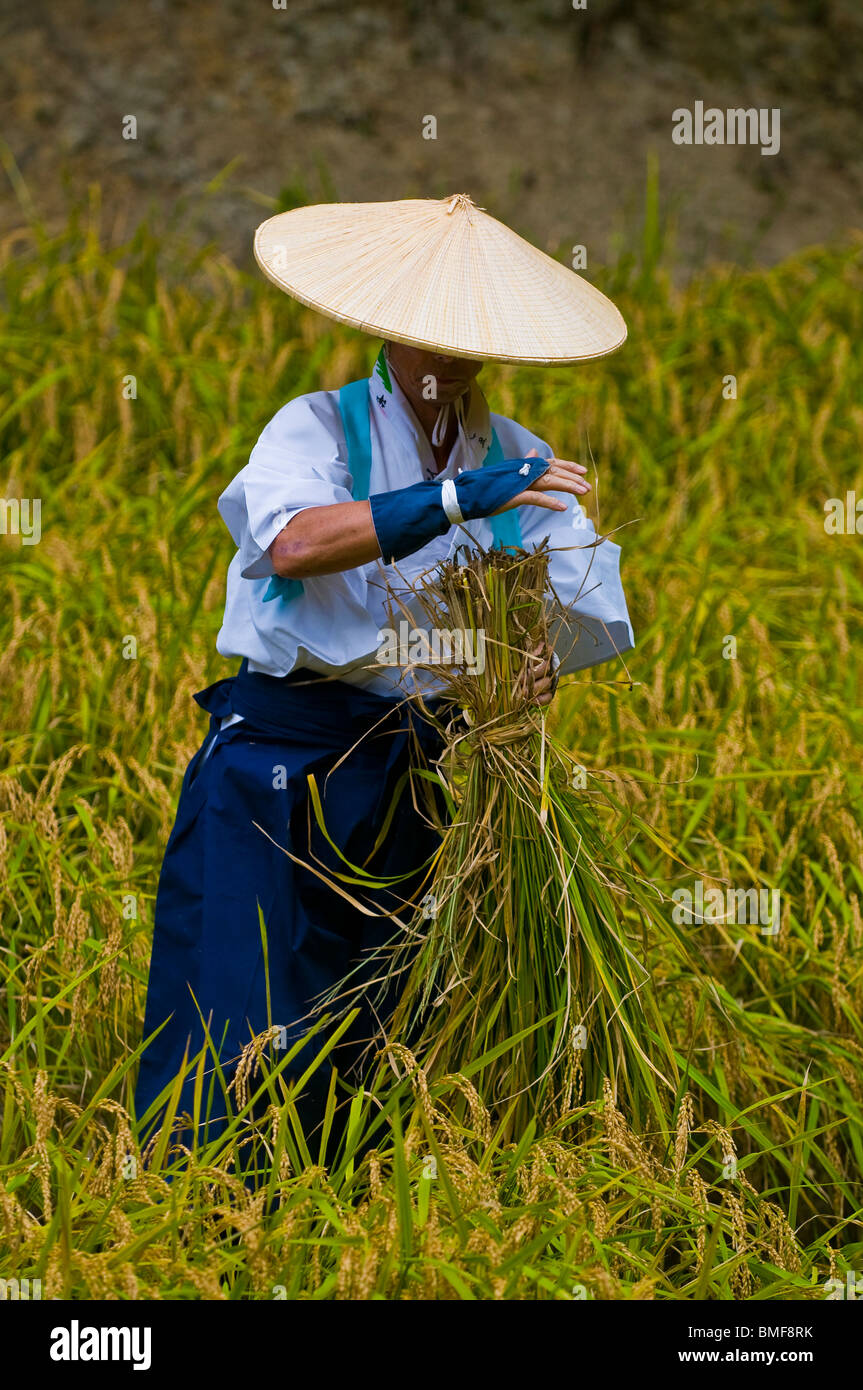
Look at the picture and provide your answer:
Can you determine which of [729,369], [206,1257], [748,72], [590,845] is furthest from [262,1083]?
[748,72]

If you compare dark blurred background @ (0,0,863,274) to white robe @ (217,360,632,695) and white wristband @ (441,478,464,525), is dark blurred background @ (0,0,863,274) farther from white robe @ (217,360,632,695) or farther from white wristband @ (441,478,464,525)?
white wristband @ (441,478,464,525)

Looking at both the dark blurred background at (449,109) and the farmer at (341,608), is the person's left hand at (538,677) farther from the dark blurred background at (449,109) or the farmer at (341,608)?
the dark blurred background at (449,109)

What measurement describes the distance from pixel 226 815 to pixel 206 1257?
596 mm

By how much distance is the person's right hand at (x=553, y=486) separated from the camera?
155cm

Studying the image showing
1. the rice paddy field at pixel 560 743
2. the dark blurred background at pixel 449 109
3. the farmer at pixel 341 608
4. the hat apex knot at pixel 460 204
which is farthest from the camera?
the dark blurred background at pixel 449 109

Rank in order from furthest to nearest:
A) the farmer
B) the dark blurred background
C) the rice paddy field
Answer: the dark blurred background < the farmer < the rice paddy field

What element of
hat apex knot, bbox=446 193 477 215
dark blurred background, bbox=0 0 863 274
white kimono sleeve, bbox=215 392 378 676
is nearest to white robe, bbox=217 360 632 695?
white kimono sleeve, bbox=215 392 378 676

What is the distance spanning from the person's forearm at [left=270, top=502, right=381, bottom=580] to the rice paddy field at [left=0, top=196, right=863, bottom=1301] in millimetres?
298

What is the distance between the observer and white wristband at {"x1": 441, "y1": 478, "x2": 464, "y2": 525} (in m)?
1.55

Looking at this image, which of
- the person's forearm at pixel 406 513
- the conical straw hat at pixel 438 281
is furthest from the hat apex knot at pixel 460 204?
the person's forearm at pixel 406 513

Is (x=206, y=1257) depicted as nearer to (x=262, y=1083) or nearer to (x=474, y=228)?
(x=262, y=1083)

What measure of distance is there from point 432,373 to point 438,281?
0.12 m

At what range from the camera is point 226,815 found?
1.87m

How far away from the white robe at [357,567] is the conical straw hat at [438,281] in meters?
0.14
